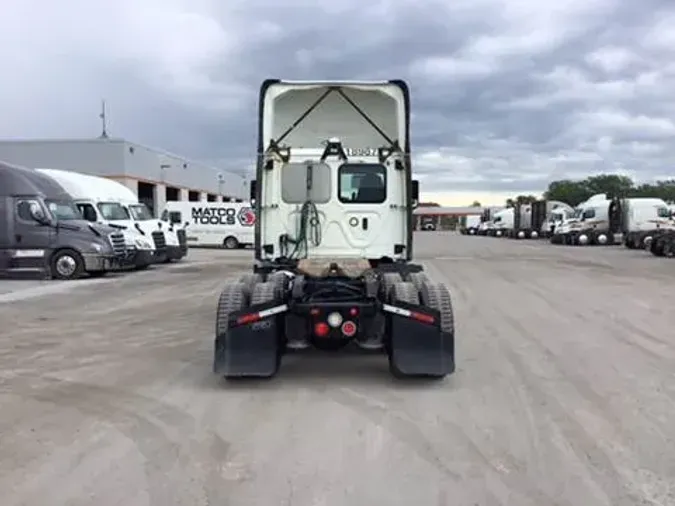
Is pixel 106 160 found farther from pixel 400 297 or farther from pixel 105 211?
pixel 400 297

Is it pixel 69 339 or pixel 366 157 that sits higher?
pixel 366 157

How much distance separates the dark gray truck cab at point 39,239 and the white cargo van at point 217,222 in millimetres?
22719

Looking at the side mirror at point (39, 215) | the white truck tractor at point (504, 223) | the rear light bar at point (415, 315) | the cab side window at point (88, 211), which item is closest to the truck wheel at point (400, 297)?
the rear light bar at point (415, 315)

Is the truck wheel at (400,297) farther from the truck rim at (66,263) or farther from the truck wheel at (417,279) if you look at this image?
the truck rim at (66,263)

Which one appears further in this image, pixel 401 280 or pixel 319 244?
pixel 319 244

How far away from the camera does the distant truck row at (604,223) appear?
43525mm

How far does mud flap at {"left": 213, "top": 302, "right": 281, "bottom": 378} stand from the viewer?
7824 millimetres

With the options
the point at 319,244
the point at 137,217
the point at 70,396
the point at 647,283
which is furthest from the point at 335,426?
the point at 137,217

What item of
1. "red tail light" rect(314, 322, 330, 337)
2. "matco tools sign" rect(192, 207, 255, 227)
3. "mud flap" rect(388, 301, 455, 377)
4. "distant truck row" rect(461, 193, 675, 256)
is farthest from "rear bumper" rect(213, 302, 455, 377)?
"matco tools sign" rect(192, 207, 255, 227)

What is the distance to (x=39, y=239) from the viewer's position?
22.6 meters

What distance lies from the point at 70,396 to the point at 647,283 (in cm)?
1701

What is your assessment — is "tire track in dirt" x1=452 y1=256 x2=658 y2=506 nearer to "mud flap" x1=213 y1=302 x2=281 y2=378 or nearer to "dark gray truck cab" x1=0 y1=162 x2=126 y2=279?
"mud flap" x1=213 y1=302 x2=281 y2=378

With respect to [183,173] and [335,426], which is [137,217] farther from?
[183,173]

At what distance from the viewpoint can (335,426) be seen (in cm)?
635
